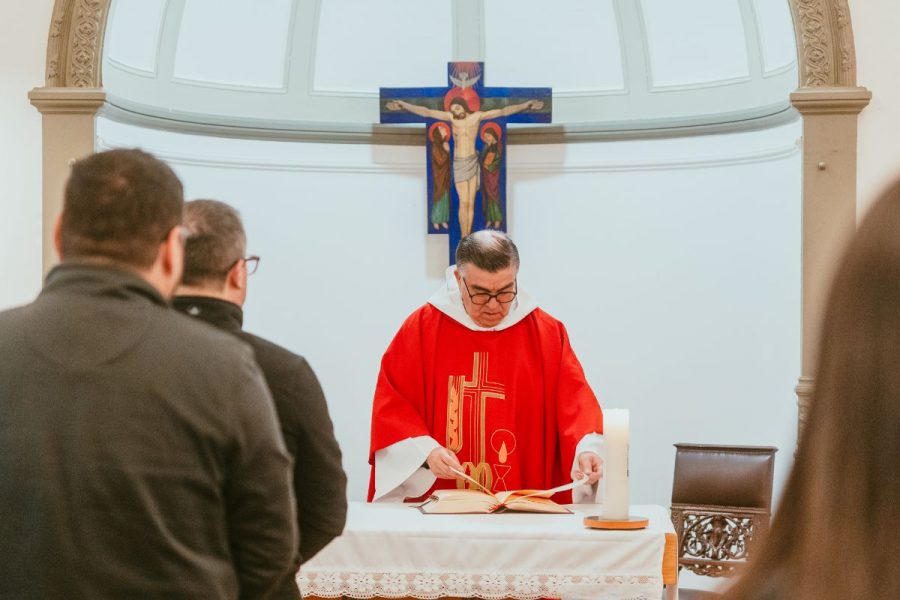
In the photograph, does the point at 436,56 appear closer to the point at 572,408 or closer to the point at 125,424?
the point at 572,408

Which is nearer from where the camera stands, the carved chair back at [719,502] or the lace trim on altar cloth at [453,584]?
the lace trim on altar cloth at [453,584]

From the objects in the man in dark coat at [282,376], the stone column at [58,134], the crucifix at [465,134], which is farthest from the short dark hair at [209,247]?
the crucifix at [465,134]

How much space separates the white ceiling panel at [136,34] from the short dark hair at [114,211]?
482 centimetres

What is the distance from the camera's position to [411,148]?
7293 mm

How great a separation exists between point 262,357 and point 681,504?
3.19 meters

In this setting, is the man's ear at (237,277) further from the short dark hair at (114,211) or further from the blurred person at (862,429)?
the blurred person at (862,429)

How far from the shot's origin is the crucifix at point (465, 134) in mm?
7000

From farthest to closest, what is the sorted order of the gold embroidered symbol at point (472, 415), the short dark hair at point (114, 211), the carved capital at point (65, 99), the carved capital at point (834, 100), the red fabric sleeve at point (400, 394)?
the carved capital at point (65, 99) < the carved capital at point (834, 100) < the gold embroidered symbol at point (472, 415) < the red fabric sleeve at point (400, 394) < the short dark hair at point (114, 211)

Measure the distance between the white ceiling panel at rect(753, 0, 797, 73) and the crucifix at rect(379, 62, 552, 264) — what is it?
4.16 ft

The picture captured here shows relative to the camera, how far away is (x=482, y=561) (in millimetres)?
3072

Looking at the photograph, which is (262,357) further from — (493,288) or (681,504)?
(681,504)

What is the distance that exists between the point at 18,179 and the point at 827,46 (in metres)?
3.74

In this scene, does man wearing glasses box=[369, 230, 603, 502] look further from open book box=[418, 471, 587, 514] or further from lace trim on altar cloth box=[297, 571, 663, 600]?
lace trim on altar cloth box=[297, 571, 663, 600]

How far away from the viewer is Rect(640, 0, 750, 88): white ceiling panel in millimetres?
6918
